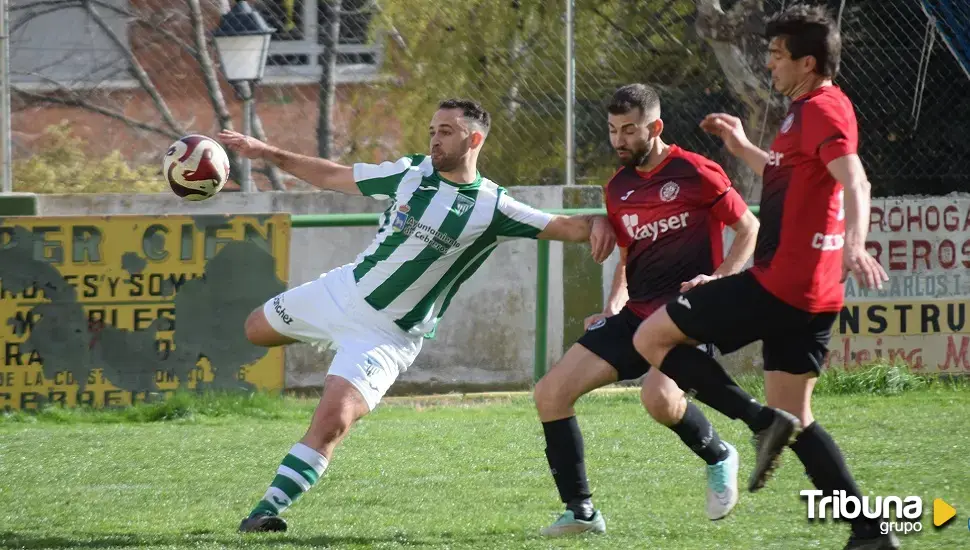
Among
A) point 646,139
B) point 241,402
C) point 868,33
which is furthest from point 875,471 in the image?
point 868,33

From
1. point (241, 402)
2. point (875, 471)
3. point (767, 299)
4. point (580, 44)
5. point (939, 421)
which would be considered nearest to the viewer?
point (767, 299)

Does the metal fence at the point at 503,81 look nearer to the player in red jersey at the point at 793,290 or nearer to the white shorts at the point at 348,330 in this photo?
the white shorts at the point at 348,330

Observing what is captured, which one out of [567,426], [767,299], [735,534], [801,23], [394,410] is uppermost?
[801,23]

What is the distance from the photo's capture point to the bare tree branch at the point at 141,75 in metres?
11.2

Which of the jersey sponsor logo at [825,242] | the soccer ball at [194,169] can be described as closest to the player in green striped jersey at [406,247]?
the soccer ball at [194,169]

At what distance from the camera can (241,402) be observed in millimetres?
9531

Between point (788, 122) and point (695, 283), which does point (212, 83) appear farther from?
point (788, 122)

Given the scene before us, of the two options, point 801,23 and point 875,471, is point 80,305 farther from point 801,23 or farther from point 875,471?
point 801,23

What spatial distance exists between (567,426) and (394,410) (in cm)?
448

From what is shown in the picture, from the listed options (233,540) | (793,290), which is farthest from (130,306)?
(793,290)

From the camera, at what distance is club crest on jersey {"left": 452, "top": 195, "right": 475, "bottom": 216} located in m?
5.87

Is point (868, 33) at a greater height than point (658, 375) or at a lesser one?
greater

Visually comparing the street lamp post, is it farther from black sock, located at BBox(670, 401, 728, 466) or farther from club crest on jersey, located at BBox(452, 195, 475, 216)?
black sock, located at BBox(670, 401, 728, 466)

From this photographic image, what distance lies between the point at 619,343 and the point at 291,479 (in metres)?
1.51
